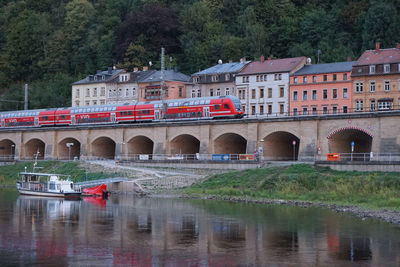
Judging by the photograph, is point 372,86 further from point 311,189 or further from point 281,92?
point 311,189

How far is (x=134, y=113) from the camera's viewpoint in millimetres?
80375

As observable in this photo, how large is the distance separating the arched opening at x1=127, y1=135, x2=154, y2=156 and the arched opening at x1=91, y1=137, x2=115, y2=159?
19.3 ft

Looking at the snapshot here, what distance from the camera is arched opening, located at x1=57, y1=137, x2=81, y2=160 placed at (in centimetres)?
8750

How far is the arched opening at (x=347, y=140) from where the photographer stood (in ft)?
201

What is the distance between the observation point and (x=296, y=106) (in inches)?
3290

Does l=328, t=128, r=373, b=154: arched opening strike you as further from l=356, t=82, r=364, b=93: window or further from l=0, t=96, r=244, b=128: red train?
l=356, t=82, r=364, b=93: window

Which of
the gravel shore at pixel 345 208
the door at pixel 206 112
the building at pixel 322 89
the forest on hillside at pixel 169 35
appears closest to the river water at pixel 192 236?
the gravel shore at pixel 345 208

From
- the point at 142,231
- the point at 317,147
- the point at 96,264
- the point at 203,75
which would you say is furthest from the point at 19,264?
the point at 203,75

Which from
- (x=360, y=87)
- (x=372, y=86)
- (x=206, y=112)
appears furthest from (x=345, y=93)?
(x=206, y=112)

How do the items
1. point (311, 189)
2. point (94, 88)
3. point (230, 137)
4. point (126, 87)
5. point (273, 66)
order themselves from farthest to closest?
point (94, 88), point (126, 87), point (273, 66), point (230, 137), point (311, 189)

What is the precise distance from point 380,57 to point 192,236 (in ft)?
162

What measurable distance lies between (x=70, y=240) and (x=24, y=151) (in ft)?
194

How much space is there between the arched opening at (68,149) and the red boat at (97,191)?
26354mm

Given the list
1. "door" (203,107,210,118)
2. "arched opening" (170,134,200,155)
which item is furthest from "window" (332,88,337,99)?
"arched opening" (170,134,200,155)
